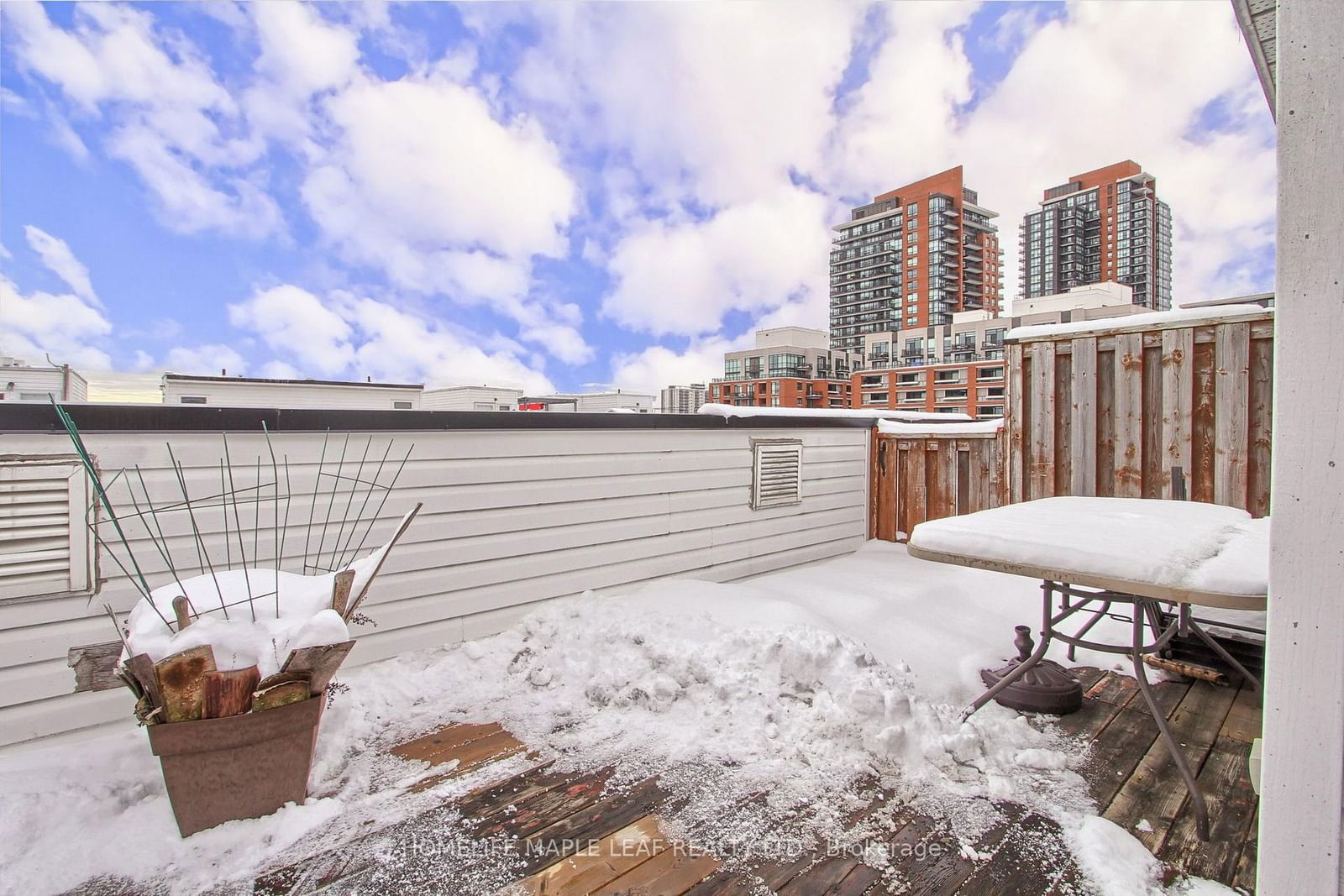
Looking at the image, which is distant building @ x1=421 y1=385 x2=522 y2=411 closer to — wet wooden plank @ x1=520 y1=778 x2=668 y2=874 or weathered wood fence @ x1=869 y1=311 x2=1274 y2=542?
weathered wood fence @ x1=869 y1=311 x2=1274 y2=542

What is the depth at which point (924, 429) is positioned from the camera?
5484 mm

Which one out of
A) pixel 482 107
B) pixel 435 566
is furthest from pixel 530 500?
pixel 482 107

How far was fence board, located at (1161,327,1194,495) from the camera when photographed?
335 cm

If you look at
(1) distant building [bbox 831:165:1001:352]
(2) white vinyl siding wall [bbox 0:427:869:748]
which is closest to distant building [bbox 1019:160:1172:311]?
(1) distant building [bbox 831:165:1001:352]

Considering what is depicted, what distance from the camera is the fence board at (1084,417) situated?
12.0 feet

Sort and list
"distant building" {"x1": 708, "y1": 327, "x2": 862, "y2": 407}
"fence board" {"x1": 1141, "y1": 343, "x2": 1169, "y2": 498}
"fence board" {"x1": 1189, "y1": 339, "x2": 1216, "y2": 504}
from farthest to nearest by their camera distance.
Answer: "distant building" {"x1": 708, "y1": 327, "x2": 862, "y2": 407}, "fence board" {"x1": 1141, "y1": 343, "x2": 1169, "y2": 498}, "fence board" {"x1": 1189, "y1": 339, "x2": 1216, "y2": 504}

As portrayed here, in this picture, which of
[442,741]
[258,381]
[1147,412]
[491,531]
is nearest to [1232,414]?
[1147,412]

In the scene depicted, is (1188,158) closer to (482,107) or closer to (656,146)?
(656,146)

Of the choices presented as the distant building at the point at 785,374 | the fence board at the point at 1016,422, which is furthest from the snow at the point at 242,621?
the distant building at the point at 785,374

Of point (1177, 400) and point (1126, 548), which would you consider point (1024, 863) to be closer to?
point (1126, 548)

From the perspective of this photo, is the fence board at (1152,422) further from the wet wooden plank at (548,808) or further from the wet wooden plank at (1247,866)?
the wet wooden plank at (548,808)

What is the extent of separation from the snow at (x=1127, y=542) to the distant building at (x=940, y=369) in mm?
47161

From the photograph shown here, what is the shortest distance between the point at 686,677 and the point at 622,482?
66.3 inches

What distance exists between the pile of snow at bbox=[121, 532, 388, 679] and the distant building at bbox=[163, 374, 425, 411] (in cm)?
1186
